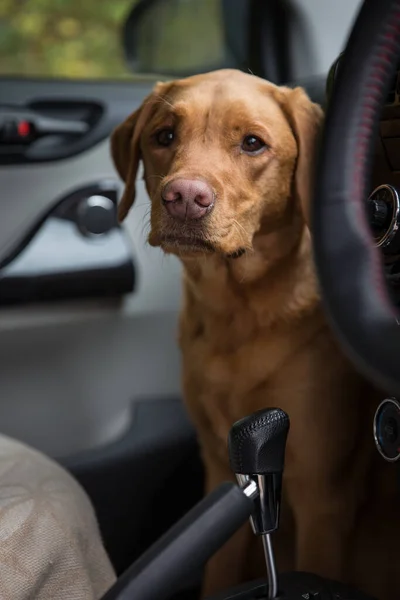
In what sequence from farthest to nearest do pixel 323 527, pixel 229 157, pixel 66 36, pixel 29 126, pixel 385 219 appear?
pixel 66 36 < pixel 29 126 < pixel 323 527 < pixel 229 157 < pixel 385 219

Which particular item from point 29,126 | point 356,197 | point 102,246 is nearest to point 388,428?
point 356,197

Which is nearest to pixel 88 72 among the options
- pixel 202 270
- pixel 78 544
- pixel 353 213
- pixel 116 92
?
pixel 116 92

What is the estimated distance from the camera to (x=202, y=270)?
133 centimetres

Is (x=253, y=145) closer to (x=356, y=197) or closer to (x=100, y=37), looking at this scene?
(x=356, y=197)

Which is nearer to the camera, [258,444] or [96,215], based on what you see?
[258,444]

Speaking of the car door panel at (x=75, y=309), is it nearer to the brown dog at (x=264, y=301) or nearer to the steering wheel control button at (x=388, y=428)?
the brown dog at (x=264, y=301)

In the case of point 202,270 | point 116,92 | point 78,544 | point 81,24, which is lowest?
point 78,544

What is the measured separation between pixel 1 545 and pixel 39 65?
42.5 inches

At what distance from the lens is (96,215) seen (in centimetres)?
167

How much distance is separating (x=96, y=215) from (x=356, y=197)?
38.8 inches

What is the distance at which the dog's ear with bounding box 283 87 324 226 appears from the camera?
1135 mm

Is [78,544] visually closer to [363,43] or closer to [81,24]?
[363,43]

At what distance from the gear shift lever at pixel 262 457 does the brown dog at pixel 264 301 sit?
32 centimetres

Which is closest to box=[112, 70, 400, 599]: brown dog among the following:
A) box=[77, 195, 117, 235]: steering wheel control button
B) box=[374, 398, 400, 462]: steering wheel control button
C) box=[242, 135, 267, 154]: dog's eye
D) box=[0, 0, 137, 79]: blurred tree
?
box=[242, 135, 267, 154]: dog's eye
